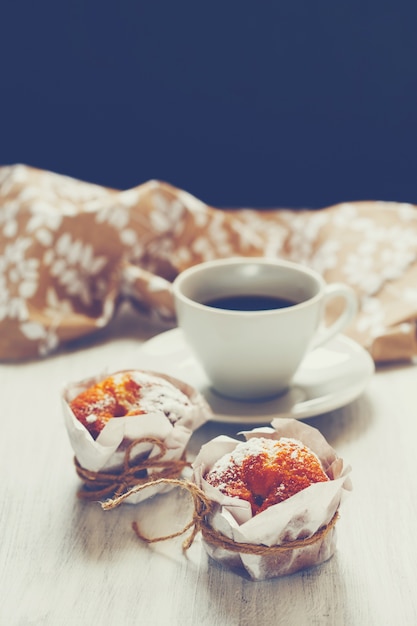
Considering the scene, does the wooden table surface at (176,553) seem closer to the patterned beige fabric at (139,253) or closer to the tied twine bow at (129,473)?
the tied twine bow at (129,473)

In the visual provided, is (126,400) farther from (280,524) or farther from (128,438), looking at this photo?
(280,524)

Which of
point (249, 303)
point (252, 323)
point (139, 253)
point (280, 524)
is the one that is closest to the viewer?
point (280, 524)

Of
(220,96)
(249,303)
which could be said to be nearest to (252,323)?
(249,303)

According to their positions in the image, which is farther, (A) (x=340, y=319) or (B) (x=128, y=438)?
(A) (x=340, y=319)

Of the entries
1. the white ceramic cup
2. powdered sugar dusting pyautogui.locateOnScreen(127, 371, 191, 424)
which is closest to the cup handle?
the white ceramic cup

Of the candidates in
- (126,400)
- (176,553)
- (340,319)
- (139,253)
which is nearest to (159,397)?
(126,400)

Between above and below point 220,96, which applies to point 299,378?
below

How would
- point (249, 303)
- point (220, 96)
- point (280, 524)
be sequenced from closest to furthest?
point (280, 524) → point (249, 303) → point (220, 96)
